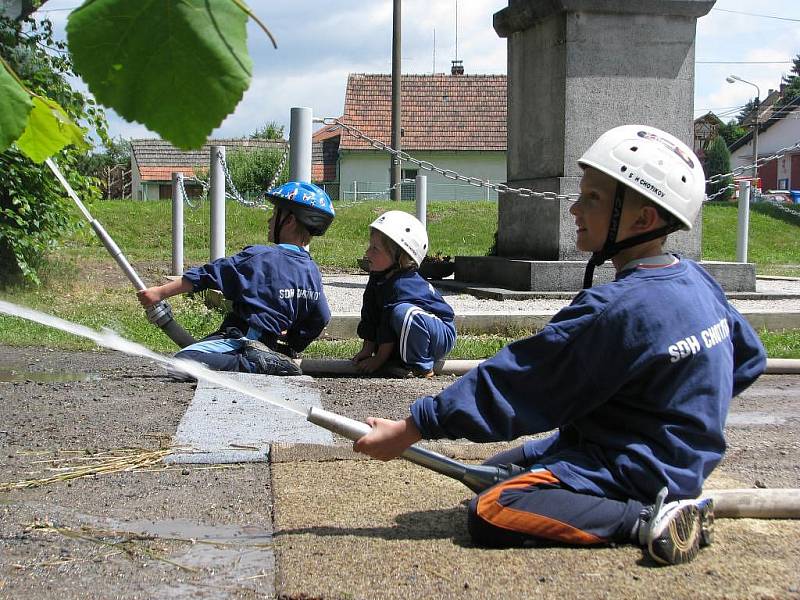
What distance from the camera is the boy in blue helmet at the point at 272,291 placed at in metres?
6.35

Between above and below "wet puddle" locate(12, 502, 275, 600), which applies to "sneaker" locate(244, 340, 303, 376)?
above

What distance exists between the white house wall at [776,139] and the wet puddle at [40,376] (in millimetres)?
68719

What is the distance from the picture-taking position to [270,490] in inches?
146

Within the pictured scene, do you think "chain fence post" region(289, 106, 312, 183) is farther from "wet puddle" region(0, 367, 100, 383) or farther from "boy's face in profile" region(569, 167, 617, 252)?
"boy's face in profile" region(569, 167, 617, 252)

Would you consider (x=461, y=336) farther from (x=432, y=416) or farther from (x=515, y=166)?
(x=432, y=416)

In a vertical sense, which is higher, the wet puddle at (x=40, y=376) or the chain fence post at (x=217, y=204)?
the chain fence post at (x=217, y=204)

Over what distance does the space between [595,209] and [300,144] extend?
6037mm

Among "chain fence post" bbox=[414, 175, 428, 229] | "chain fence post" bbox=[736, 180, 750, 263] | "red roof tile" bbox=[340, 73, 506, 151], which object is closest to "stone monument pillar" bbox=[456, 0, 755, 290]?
"chain fence post" bbox=[414, 175, 428, 229]

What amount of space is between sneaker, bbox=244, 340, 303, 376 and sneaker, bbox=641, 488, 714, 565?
370 centimetres

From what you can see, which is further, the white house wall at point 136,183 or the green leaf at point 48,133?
the white house wall at point 136,183

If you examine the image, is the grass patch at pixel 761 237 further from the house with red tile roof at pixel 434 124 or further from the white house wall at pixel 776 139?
the white house wall at pixel 776 139

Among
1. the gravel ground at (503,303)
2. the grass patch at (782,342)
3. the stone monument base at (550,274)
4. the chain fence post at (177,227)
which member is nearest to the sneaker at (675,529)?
the grass patch at (782,342)

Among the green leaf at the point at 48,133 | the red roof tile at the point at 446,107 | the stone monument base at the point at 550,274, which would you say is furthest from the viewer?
the red roof tile at the point at 446,107

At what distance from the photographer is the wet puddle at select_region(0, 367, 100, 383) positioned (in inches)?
246
